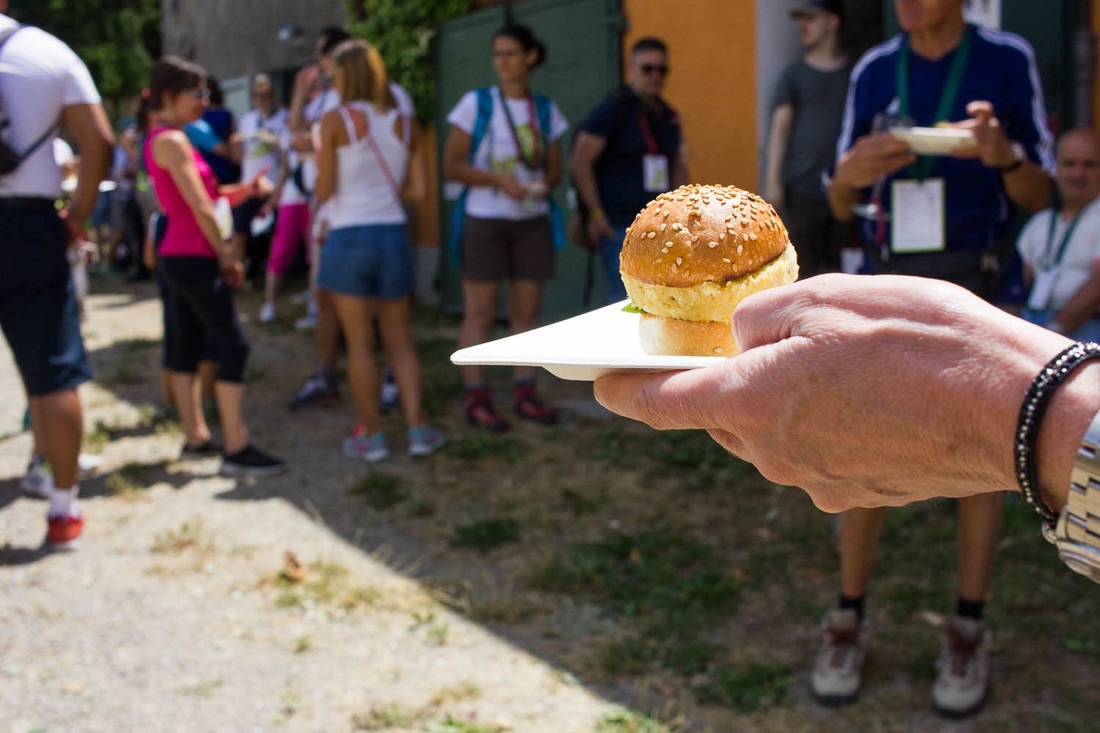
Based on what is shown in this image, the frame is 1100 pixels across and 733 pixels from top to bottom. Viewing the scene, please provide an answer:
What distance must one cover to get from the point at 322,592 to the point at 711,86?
15.4 feet

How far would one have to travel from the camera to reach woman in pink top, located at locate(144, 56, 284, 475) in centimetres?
545

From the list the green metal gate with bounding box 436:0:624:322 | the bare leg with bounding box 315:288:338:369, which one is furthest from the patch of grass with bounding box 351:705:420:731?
the green metal gate with bounding box 436:0:624:322

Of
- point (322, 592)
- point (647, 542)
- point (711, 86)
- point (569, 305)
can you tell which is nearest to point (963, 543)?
point (647, 542)

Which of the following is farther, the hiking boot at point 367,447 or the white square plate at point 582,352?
the hiking boot at point 367,447

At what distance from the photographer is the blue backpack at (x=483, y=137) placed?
20.2 feet

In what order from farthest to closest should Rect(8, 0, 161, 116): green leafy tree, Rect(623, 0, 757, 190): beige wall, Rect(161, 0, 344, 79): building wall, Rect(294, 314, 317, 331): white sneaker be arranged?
Rect(8, 0, 161, 116): green leafy tree
Rect(161, 0, 344, 79): building wall
Rect(294, 314, 317, 331): white sneaker
Rect(623, 0, 757, 190): beige wall

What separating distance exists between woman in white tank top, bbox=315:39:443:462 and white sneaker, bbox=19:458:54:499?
1.69 m

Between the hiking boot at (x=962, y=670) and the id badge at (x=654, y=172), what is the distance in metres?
3.17

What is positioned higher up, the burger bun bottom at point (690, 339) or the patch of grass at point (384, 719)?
the burger bun bottom at point (690, 339)

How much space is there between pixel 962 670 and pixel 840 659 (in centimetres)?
37

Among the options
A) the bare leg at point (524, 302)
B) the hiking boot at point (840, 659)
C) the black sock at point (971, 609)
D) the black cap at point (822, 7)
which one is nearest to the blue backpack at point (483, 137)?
the bare leg at point (524, 302)

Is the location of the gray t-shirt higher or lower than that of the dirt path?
higher

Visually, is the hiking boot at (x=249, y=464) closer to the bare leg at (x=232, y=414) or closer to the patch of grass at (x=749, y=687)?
the bare leg at (x=232, y=414)

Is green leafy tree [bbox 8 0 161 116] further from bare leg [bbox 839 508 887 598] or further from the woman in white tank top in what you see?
bare leg [bbox 839 508 887 598]
